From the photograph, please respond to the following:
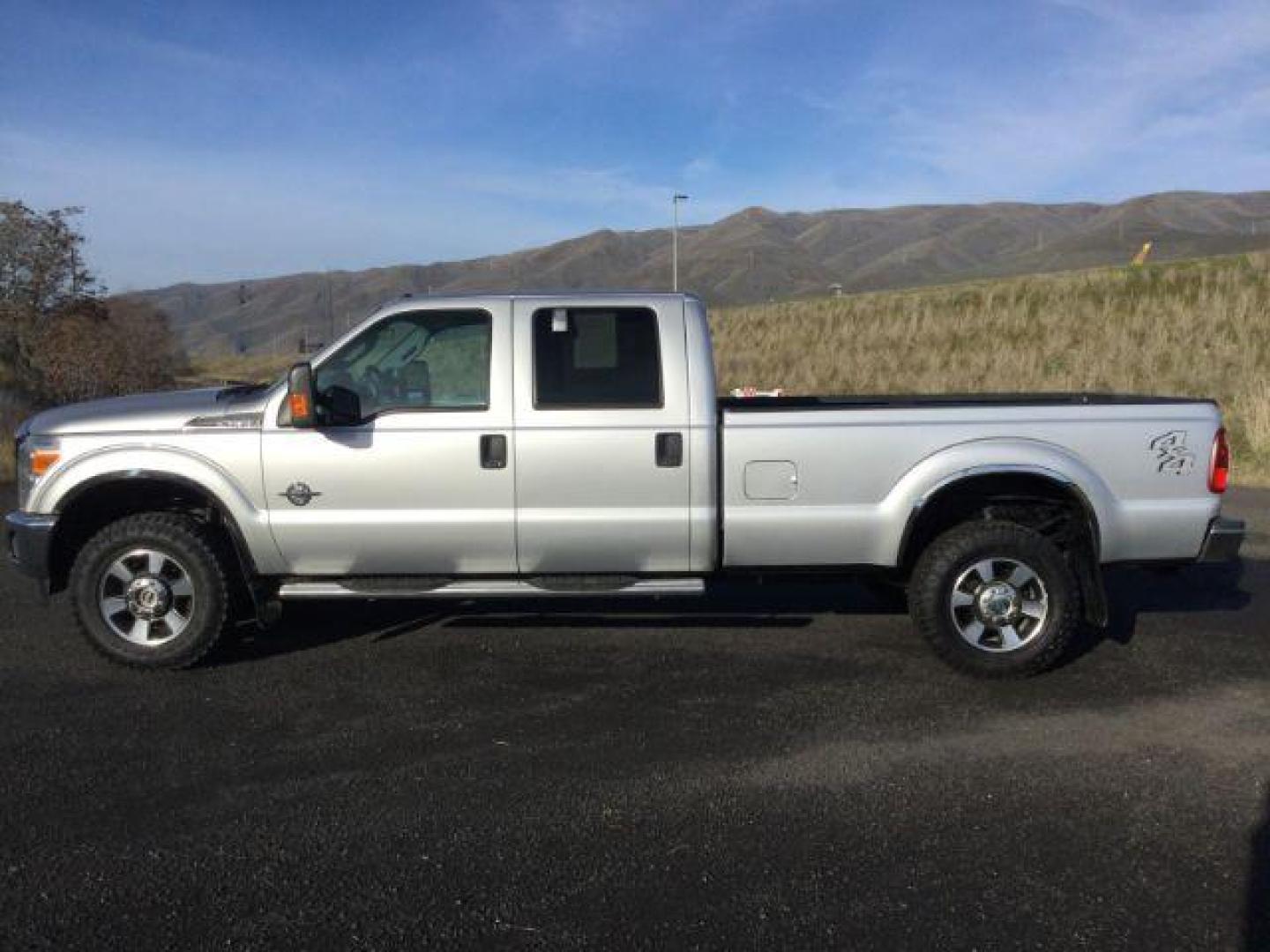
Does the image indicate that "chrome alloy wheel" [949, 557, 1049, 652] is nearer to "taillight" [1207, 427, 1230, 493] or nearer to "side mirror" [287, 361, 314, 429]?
"taillight" [1207, 427, 1230, 493]

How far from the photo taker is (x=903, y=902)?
10.1ft

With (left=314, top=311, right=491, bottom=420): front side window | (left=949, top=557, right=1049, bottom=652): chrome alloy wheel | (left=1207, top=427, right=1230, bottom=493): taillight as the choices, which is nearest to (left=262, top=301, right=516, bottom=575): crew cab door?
(left=314, top=311, right=491, bottom=420): front side window

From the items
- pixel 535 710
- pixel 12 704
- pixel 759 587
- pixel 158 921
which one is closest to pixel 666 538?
pixel 535 710

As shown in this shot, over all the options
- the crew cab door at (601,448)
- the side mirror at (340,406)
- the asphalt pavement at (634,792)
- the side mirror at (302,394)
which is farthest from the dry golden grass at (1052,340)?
the side mirror at (302,394)

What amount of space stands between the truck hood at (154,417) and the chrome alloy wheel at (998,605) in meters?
3.79

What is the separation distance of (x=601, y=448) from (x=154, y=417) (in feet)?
7.67

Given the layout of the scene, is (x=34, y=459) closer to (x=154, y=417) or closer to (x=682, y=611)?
(x=154, y=417)

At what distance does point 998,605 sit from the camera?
514 centimetres

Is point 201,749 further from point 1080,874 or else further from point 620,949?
point 1080,874

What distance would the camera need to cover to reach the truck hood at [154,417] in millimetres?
5172

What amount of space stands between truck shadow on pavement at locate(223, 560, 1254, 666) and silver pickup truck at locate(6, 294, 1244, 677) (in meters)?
0.63

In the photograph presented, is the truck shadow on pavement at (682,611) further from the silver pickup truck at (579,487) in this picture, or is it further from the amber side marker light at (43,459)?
the amber side marker light at (43,459)

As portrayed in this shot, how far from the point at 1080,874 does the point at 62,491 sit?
4.96m

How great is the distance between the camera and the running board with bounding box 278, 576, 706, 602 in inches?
205
